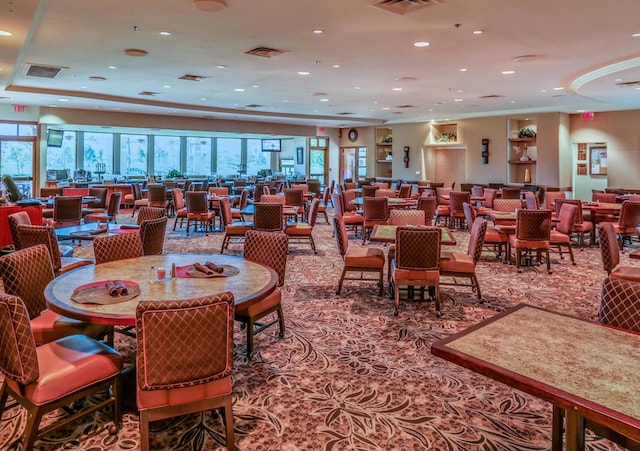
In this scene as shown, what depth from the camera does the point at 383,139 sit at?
18.7 metres

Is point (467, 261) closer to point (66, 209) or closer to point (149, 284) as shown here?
point (149, 284)

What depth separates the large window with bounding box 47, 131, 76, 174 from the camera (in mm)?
17656

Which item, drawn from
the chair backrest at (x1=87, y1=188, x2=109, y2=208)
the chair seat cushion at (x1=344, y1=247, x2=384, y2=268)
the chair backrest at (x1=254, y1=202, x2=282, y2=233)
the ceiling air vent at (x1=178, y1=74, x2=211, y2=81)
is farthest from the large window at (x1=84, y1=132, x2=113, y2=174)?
the chair seat cushion at (x1=344, y1=247, x2=384, y2=268)

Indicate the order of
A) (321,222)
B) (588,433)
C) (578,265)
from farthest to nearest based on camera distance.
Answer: (321,222), (578,265), (588,433)

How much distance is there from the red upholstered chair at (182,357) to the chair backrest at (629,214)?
26.1 ft

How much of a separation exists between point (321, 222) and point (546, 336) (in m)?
10.3

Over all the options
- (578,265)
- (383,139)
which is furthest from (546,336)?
(383,139)

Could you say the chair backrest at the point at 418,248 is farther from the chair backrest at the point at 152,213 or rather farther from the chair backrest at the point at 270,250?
the chair backrest at the point at 152,213

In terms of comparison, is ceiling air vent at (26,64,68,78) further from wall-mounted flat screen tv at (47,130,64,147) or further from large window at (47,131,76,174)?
large window at (47,131,76,174)

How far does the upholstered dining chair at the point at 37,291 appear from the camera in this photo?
121 inches

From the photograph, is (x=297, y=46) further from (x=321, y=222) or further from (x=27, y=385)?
(x=321, y=222)

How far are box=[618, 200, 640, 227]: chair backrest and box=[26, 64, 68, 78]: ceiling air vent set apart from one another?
9739mm

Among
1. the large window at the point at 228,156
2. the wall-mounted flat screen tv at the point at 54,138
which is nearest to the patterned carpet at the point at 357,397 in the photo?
the wall-mounted flat screen tv at the point at 54,138

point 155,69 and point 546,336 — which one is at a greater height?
point 155,69
